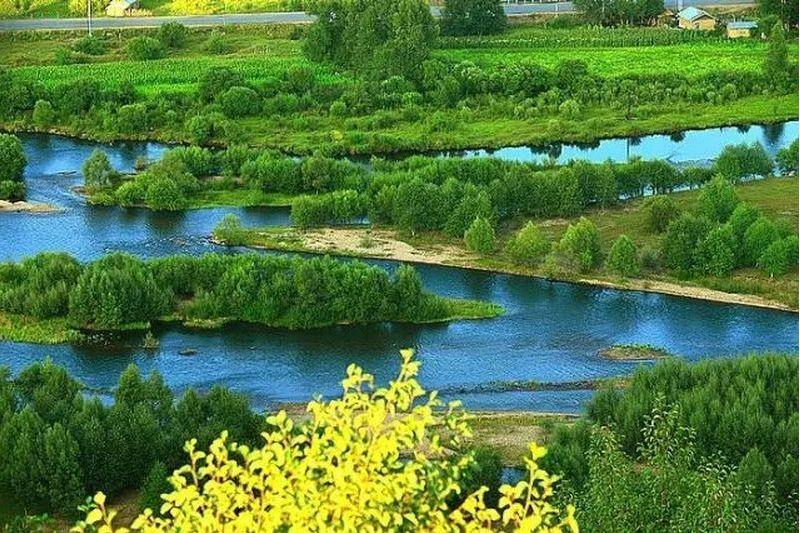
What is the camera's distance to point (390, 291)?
1355 inches

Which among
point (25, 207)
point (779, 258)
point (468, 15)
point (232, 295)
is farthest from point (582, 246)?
point (468, 15)

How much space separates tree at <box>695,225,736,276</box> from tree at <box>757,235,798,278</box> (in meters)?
0.91

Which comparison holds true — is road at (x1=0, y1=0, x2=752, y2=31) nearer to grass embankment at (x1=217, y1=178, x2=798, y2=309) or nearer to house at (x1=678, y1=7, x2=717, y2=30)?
house at (x1=678, y1=7, x2=717, y2=30)

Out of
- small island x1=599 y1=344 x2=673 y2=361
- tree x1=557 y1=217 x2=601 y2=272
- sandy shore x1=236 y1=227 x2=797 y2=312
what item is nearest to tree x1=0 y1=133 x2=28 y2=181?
sandy shore x1=236 y1=227 x2=797 y2=312

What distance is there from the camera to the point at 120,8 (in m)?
78.9

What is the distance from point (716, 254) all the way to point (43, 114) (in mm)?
31406

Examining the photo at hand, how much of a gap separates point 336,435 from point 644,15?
6982cm

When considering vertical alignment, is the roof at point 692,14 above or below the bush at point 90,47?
above

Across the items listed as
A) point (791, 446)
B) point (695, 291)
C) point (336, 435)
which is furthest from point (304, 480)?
point (695, 291)

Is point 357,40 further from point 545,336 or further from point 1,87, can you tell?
point 545,336

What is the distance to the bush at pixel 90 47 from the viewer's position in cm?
6931

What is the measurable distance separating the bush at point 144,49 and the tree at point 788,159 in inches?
1276

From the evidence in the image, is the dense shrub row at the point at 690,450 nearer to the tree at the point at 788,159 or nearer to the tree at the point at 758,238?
the tree at the point at 758,238

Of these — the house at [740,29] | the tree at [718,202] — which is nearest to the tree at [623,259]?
the tree at [718,202]
